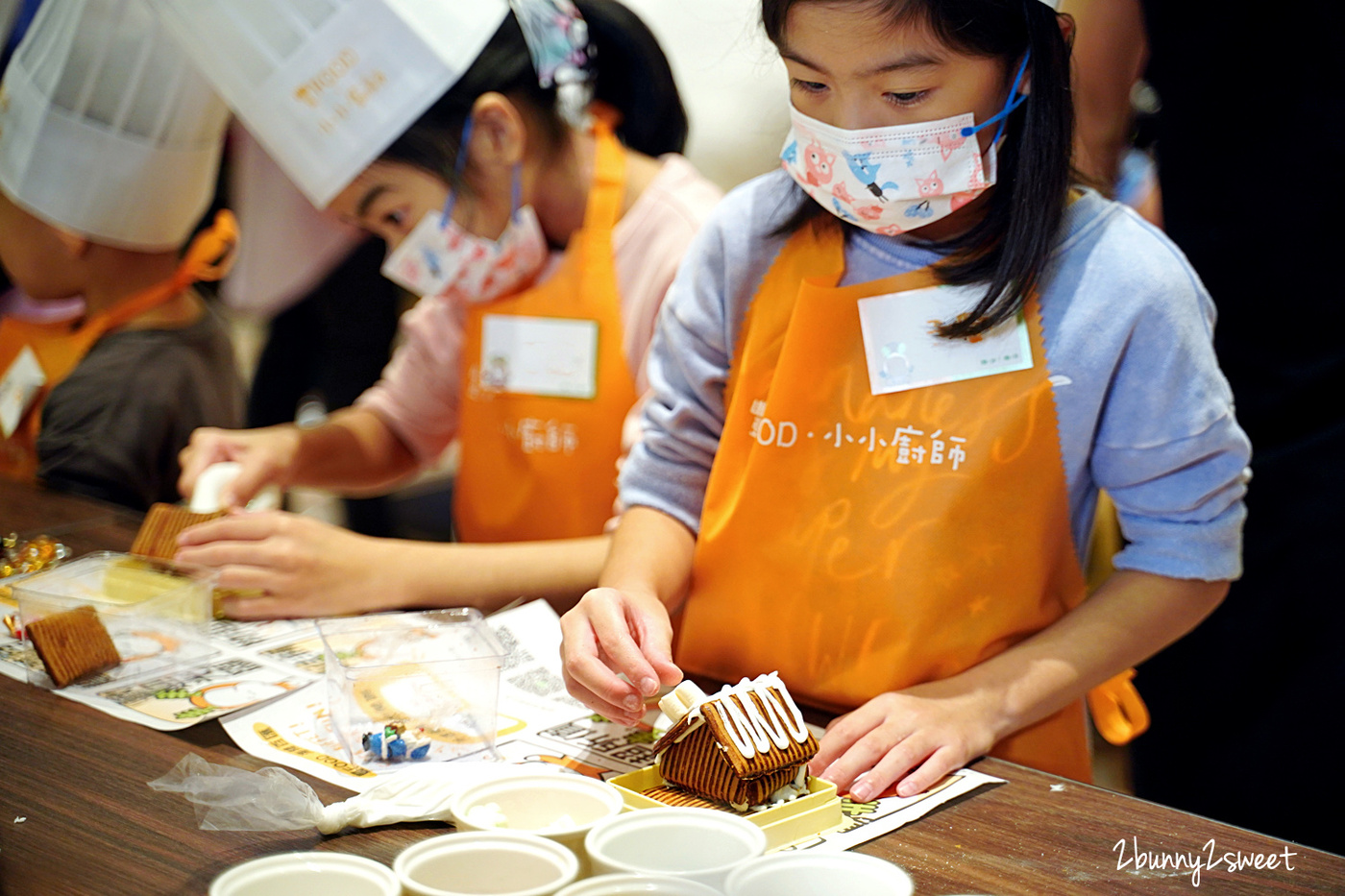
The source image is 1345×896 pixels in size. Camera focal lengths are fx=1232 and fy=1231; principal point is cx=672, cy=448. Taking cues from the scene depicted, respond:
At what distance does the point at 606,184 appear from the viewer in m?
1.71

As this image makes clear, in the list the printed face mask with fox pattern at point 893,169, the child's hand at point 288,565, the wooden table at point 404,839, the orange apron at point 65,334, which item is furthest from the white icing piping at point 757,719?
the orange apron at point 65,334

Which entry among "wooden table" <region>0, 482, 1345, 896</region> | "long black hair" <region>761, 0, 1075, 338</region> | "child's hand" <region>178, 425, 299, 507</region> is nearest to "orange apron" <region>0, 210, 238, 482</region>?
"child's hand" <region>178, 425, 299, 507</region>

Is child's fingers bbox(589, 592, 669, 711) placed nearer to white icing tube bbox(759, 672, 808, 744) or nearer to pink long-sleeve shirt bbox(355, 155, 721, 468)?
white icing tube bbox(759, 672, 808, 744)

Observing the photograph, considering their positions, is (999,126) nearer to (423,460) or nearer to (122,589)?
(122,589)

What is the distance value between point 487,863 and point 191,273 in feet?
5.12

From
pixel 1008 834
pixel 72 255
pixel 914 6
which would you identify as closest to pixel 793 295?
pixel 914 6

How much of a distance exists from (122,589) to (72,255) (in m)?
0.89

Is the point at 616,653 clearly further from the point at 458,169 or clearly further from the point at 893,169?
the point at 458,169

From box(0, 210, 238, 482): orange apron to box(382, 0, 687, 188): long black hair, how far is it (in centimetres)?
59

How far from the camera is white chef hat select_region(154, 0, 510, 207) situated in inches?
62.4

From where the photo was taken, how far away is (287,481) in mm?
1884

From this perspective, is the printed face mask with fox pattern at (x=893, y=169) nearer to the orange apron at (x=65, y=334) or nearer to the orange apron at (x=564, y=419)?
the orange apron at (x=564, y=419)

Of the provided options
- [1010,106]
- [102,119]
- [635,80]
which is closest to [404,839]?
[1010,106]

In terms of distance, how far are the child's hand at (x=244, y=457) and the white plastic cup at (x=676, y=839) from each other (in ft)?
3.39
